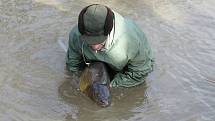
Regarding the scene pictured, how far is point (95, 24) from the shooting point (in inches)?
172

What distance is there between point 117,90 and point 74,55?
1.98 ft

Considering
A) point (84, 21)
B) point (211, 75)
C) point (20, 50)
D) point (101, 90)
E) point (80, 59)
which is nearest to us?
point (84, 21)

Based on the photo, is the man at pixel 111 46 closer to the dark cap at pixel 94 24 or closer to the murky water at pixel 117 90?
the dark cap at pixel 94 24

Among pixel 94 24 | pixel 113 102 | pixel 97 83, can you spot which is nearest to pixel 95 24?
pixel 94 24

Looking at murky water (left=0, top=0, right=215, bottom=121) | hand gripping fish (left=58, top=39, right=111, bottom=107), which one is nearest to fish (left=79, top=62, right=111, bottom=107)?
hand gripping fish (left=58, top=39, right=111, bottom=107)

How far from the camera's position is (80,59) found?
5145 millimetres

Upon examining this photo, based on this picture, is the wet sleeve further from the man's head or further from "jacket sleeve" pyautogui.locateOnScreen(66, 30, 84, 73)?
the man's head

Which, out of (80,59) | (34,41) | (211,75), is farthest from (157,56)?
(34,41)

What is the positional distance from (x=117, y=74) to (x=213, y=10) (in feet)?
8.23

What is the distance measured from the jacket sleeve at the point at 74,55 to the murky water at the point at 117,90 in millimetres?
225

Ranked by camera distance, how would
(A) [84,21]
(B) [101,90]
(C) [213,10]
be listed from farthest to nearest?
(C) [213,10] → (B) [101,90] → (A) [84,21]

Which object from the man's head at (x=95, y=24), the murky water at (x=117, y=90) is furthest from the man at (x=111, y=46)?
the murky water at (x=117, y=90)

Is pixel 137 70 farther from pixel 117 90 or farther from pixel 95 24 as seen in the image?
pixel 95 24

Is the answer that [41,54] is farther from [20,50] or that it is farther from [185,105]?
[185,105]
